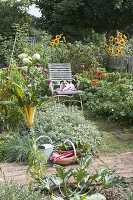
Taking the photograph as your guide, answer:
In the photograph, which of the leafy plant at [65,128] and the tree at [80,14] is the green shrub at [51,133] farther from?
the tree at [80,14]

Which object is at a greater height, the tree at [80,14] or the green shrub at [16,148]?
the tree at [80,14]

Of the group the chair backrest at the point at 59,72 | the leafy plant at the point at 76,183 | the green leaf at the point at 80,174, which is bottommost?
the leafy plant at the point at 76,183

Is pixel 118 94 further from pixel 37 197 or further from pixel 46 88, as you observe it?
pixel 37 197

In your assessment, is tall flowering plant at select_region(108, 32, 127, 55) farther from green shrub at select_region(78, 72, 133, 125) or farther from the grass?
the grass

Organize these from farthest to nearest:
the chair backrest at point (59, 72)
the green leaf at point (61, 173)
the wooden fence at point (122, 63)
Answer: the wooden fence at point (122, 63)
the chair backrest at point (59, 72)
the green leaf at point (61, 173)

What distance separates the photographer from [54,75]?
835 centimetres

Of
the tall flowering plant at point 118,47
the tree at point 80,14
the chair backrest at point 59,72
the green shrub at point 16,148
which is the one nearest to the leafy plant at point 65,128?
the green shrub at point 16,148

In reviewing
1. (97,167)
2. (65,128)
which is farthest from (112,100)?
(97,167)

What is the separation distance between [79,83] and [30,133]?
3690 millimetres

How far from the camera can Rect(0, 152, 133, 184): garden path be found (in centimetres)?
388

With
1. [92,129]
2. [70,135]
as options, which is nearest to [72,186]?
[70,135]

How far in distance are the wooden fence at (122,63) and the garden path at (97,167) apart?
5903 millimetres

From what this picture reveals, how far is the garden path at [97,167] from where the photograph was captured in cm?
388

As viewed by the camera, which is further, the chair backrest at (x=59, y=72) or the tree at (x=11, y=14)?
the tree at (x=11, y=14)
